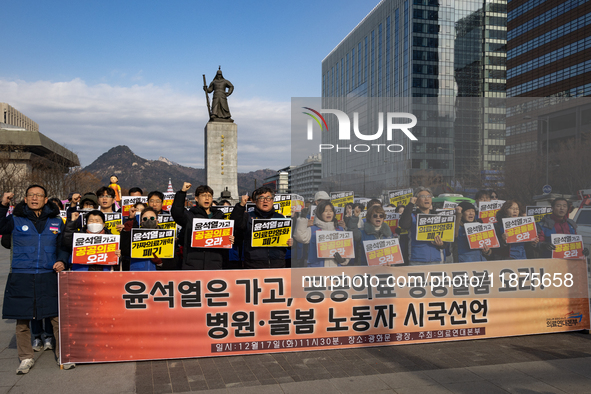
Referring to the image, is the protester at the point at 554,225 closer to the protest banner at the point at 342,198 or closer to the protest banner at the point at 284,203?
the protest banner at the point at 342,198

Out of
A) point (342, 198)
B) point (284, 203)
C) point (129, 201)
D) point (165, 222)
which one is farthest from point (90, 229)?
point (284, 203)

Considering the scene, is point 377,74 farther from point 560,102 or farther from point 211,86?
point 560,102

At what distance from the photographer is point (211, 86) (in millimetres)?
20344

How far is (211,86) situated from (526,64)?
4820 cm

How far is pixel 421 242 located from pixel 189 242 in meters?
3.07

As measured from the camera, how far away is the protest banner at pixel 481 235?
19.7ft

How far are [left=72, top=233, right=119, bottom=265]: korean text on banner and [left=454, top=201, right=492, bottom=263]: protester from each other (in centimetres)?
445

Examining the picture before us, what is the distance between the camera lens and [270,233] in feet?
17.6

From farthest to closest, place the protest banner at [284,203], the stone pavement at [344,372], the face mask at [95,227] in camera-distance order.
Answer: the protest banner at [284,203], the face mask at [95,227], the stone pavement at [344,372]

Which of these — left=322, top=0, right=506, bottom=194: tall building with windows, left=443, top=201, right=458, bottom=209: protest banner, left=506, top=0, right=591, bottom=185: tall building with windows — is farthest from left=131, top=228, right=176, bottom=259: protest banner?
left=506, top=0, right=591, bottom=185: tall building with windows

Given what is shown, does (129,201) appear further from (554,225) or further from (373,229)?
(554,225)

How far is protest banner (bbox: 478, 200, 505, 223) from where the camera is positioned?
20.9 feet

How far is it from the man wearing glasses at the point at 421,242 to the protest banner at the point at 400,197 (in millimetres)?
182

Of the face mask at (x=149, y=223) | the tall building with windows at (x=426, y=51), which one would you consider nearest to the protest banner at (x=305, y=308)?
the face mask at (x=149, y=223)
